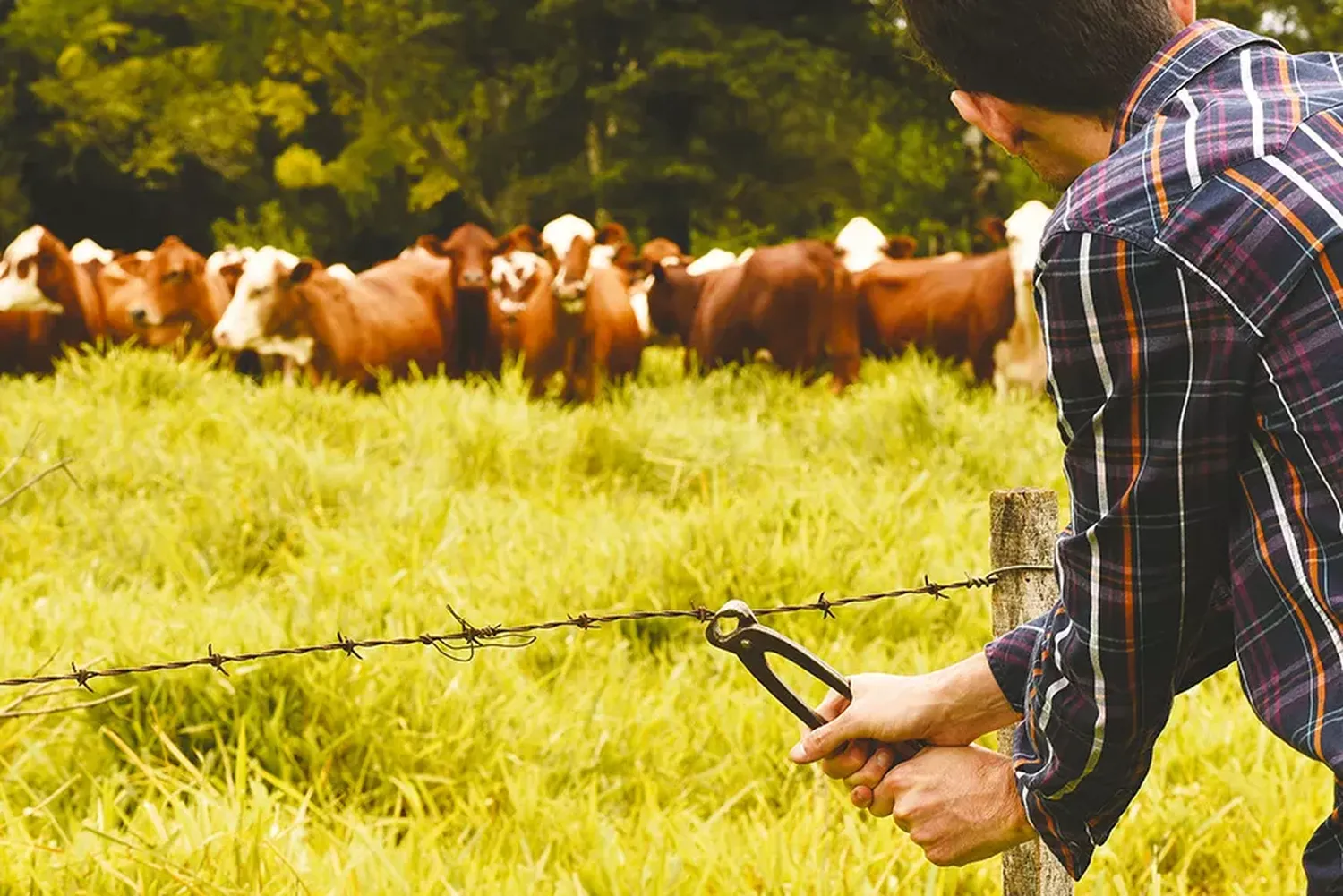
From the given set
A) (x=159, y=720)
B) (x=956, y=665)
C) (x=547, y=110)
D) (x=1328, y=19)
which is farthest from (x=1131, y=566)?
(x=547, y=110)

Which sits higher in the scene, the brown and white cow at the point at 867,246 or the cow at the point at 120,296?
the brown and white cow at the point at 867,246

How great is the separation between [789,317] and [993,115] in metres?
7.74

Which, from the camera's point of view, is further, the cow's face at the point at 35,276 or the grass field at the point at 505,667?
the cow's face at the point at 35,276

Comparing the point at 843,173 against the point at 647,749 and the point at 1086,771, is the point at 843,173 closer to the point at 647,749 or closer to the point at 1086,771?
the point at 647,749

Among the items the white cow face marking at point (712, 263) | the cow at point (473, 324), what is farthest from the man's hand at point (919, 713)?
the white cow face marking at point (712, 263)

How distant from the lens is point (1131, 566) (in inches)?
44.4

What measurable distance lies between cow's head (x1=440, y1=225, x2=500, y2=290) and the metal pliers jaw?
861cm

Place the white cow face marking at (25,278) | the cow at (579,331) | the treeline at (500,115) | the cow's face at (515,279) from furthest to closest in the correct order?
1. the treeline at (500,115)
2. the white cow face marking at (25,278)
3. the cow's face at (515,279)
4. the cow at (579,331)

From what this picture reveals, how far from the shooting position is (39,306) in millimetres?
9852

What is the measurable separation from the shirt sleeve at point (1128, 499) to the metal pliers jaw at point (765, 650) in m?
0.26

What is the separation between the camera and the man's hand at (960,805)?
57.2 inches

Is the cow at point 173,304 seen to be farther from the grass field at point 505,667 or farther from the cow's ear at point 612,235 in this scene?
the grass field at point 505,667

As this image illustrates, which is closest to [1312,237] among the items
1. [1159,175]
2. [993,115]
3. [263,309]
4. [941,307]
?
[1159,175]

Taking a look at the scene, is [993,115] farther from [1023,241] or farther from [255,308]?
[255,308]
